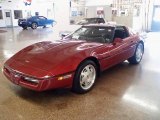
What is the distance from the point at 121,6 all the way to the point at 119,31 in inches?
255

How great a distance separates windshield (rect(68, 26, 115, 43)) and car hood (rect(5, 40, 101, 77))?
1.09ft

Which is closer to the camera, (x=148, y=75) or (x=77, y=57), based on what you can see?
(x=77, y=57)

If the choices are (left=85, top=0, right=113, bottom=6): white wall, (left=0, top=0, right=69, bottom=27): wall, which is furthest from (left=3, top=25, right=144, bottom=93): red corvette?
(left=85, top=0, right=113, bottom=6): white wall

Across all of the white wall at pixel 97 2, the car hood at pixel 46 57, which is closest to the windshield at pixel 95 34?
the car hood at pixel 46 57

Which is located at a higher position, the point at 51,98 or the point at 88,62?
the point at 88,62

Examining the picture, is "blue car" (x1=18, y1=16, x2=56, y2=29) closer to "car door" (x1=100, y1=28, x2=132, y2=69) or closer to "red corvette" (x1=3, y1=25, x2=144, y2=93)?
"red corvette" (x1=3, y1=25, x2=144, y2=93)

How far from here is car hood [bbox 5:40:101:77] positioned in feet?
8.27

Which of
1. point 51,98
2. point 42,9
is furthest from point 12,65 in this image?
point 42,9

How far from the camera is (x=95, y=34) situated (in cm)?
374

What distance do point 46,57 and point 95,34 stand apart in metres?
1.38

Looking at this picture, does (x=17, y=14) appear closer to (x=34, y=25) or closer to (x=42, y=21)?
(x=42, y=21)

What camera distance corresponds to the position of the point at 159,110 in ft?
8.24

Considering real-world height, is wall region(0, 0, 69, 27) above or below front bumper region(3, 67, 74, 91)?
above

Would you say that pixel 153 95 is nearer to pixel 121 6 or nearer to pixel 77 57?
pixel 77 57
